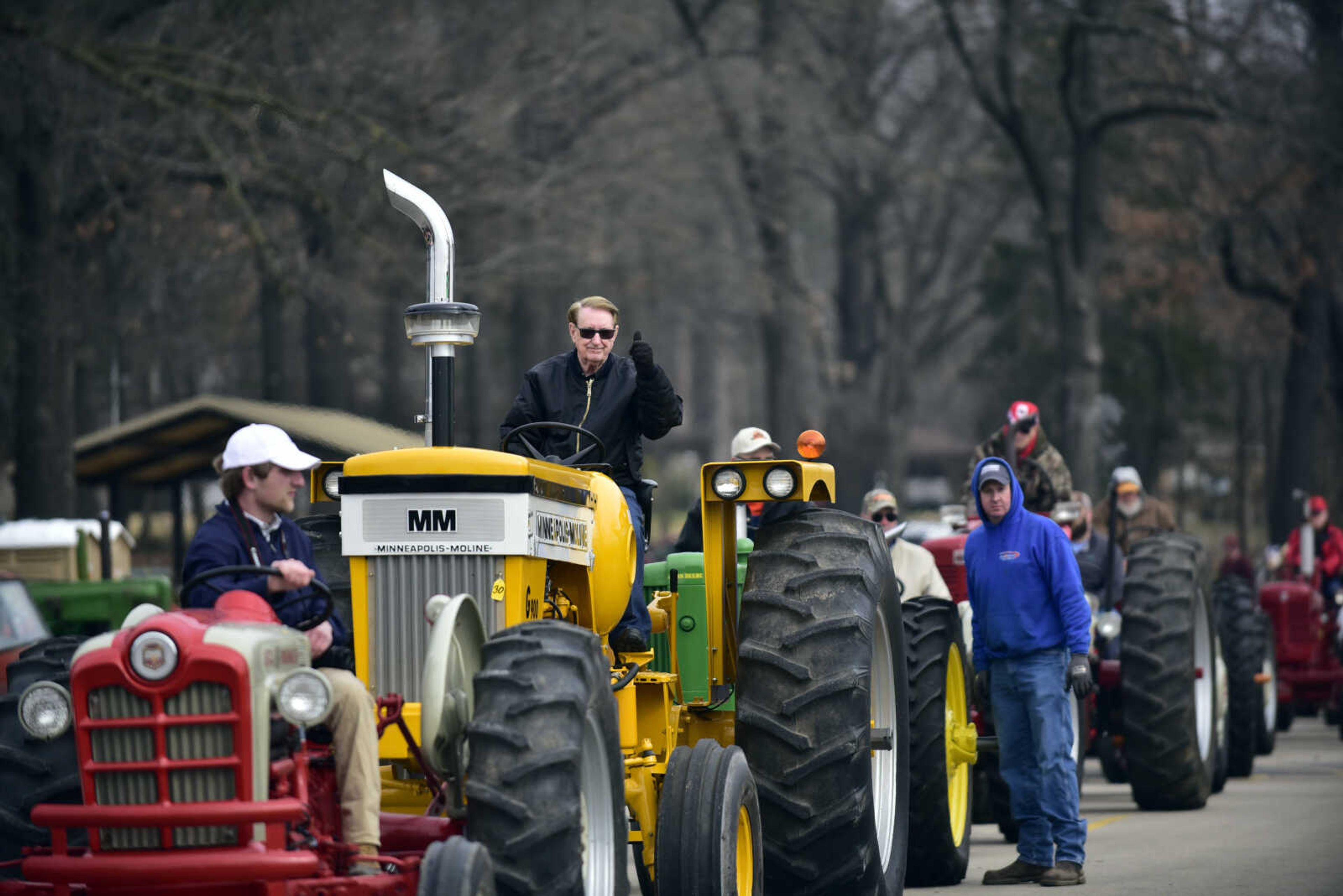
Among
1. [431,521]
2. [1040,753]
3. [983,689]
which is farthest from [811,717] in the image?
[983,689]

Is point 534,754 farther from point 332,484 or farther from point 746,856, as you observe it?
point 332,484

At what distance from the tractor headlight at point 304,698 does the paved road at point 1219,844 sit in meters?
5.12

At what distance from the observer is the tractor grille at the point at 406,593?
7543 mm

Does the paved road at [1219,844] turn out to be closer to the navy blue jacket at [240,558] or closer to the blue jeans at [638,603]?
the blue jeans at [638,603]

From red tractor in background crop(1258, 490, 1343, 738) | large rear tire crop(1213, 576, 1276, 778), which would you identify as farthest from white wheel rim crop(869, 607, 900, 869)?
red tractor in background crop(1258, 490, 1343, 738)

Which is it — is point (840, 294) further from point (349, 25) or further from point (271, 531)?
point (271, 531)

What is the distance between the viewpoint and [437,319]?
778 centimetres

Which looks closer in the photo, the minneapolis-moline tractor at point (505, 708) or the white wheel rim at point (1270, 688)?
the minneapolis-moline tractor at point (505, 708)

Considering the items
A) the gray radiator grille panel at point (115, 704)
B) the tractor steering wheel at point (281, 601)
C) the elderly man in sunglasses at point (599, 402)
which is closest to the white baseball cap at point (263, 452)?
the tractor steering wheel at point (281, 601)

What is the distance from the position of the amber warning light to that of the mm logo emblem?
9.24 feet

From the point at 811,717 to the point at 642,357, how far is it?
5.32ft

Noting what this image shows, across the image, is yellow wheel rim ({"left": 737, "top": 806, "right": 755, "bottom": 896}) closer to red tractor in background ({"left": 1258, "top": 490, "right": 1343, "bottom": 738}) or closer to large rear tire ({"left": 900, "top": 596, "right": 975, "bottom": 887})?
large rear tire ({"left": 900, "top": 596, "right": 975, "bottom": 887})

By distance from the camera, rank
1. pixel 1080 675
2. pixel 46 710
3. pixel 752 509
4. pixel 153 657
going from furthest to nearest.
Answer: pixel 752 509, pixel 1080 675, pixel 46 710, pixel 153 657

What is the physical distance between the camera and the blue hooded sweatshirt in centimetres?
1125
